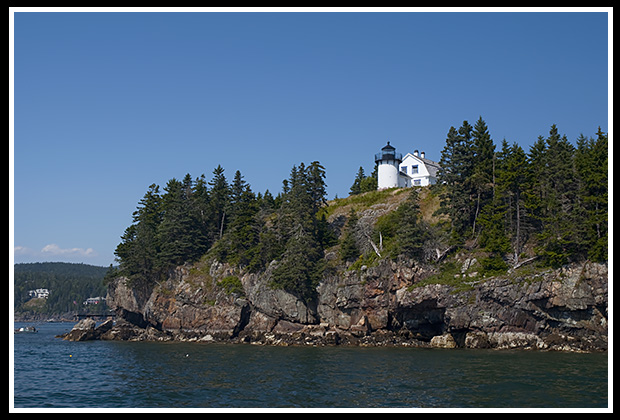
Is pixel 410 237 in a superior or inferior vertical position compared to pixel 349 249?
superior

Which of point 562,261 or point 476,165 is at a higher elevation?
point 476,165

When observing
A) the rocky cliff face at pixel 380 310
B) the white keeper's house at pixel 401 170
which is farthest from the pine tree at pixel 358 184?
the rocky cliff face at pixel 380 310

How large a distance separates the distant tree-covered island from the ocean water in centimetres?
1315

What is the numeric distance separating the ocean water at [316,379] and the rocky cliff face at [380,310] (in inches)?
181

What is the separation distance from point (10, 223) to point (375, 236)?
59.3 m

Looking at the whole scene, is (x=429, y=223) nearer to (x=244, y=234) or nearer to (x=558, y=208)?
(x=558, y=208)

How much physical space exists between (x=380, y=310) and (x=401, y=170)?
4414cm

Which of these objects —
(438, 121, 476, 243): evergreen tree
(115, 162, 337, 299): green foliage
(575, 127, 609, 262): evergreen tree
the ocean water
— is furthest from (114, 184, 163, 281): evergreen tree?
(575, 127, 609, 262): evergreen tree

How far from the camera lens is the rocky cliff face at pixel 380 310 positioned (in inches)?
2130

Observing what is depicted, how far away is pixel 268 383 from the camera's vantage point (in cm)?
3606

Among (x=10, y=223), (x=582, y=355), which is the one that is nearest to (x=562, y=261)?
(x=582, y=355)

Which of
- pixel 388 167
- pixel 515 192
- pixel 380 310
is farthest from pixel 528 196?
pixel 388 167

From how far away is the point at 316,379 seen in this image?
37.3 m
